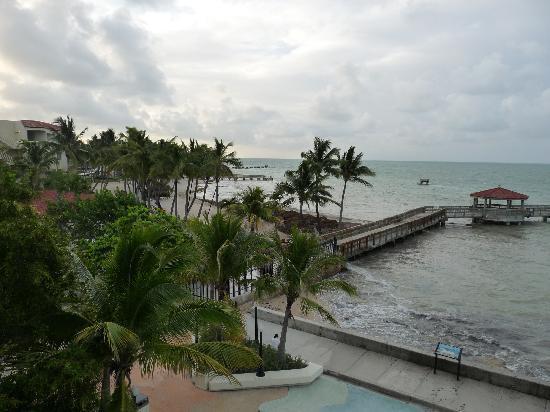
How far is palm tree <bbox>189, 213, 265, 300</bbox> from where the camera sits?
10.9m

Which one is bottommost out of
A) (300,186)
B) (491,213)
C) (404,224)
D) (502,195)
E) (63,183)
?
(404,224)

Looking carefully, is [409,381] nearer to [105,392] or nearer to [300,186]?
[105,392]

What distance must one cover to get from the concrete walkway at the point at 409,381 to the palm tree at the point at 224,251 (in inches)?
153

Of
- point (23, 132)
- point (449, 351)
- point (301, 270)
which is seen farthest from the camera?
point (23, 132)

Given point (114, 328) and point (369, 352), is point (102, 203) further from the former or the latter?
point (114, 328)

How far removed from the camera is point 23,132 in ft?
199

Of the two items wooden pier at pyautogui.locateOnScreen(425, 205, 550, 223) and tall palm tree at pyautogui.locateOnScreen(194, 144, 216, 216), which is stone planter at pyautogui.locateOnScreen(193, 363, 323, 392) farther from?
wooden pier at pyautogui.locateOnScreen(425, 205, 550, 223)

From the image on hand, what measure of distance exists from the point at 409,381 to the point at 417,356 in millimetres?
1182

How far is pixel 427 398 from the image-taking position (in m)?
10.7

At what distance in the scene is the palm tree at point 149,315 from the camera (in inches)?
252

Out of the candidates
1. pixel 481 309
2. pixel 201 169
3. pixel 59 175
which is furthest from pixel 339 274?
pixel 59 175

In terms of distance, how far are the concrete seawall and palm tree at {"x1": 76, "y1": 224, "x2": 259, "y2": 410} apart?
707 centimetres

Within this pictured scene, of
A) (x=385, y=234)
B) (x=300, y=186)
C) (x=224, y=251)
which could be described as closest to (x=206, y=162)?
(x=300, y=186)

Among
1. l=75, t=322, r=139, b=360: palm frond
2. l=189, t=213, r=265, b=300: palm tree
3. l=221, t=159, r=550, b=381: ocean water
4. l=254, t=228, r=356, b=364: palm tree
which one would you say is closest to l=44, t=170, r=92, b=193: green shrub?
l=221, t=159, r=550, b=381: ocean water
